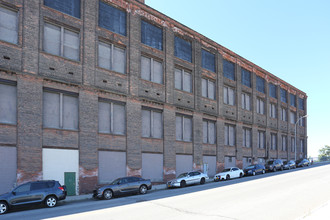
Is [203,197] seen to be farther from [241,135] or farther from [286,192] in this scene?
[241,135]

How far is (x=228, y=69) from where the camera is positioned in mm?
42094

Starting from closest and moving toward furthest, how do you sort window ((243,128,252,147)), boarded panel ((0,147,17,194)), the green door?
1. boarded panel ((0,147,17,194))
2. the green door
3. window ((243,128,252,147))

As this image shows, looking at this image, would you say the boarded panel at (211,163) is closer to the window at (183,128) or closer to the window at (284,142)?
the window at (183,128)

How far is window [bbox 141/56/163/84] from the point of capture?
29859mm

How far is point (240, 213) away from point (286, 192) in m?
7.29

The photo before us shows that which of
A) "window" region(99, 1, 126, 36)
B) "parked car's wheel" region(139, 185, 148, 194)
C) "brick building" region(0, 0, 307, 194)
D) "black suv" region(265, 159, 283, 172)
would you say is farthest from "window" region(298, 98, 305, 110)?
"parked car's wheel" region(139, 185, 148, 194)

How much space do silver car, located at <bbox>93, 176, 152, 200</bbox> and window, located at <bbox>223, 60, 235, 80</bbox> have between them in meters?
22.9

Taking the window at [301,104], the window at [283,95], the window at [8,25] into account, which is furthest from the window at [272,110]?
the window at [8,25]

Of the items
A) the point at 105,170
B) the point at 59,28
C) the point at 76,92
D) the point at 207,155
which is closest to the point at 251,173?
the point at 207,155

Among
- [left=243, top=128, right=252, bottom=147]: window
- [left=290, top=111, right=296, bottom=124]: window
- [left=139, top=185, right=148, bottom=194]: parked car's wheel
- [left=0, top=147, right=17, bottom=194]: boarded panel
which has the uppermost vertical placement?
[left=290, top=111, right=296, bottom=124]: window

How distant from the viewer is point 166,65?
31.8 metres

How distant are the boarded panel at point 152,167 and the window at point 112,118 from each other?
3.68 m

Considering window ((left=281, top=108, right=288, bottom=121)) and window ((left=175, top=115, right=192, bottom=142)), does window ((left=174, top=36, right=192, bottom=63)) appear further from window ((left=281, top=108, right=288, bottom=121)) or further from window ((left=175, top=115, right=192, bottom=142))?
window ((left=281, top=108, right=288, bottom=121))

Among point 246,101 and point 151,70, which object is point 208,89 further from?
point 246,101
